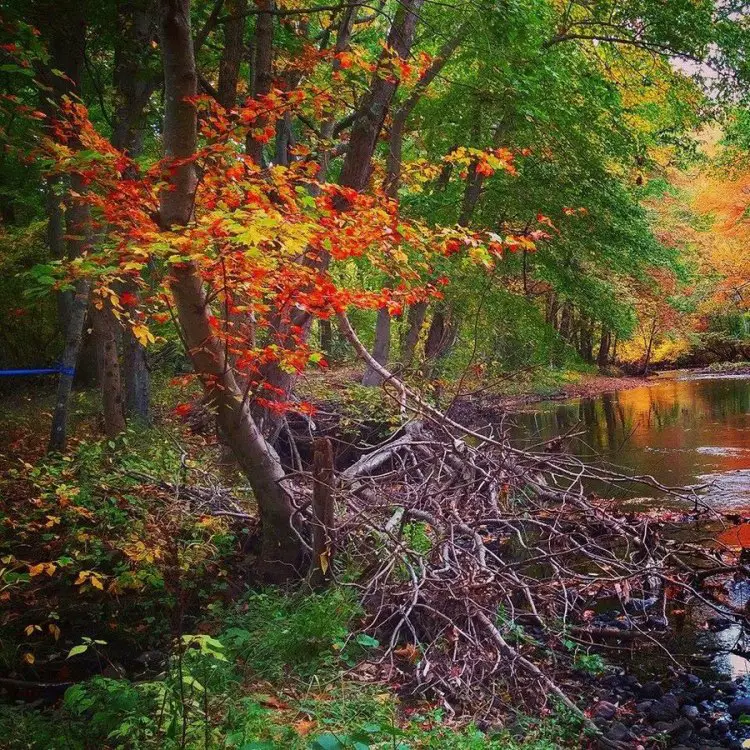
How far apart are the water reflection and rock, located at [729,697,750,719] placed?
243 cm

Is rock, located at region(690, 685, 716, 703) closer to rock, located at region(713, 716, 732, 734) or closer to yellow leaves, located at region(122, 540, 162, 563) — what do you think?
rock, located at region(713, 716, 732, 734)

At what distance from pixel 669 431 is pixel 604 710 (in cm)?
1202

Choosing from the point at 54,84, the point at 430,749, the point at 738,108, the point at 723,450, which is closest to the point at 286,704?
the point at 430,749

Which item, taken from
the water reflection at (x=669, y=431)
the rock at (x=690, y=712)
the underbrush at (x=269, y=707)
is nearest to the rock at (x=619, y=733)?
the underbrush at (x=269, y=707)

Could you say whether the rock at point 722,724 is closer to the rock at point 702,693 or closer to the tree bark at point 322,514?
the rock at point 702,693

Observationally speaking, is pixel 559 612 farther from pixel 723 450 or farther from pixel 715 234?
pixel 715 234

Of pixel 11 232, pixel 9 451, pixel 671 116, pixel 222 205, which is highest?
pixel 671 116

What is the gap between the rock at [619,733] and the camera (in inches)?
164

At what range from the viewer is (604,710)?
178 inches

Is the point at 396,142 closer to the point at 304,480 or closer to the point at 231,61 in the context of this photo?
the point at 231,61

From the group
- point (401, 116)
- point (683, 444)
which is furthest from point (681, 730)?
point (401, 116)

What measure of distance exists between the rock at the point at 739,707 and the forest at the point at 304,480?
119mm

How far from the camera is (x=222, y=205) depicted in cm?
469

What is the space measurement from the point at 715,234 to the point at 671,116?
1383cm
